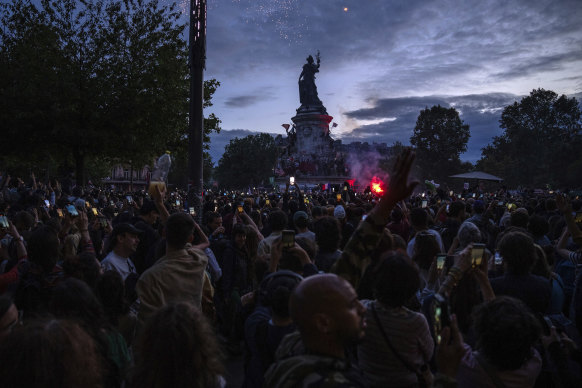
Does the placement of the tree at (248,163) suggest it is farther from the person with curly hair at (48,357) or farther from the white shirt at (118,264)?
the person with curly hair at (48,357)

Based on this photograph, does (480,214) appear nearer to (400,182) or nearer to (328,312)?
(400,182)

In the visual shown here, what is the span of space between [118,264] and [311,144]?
57065mm

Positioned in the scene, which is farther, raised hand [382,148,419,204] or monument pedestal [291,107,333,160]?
monument pedestal [291,107,333,160]

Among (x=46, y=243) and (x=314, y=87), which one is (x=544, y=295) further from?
(x=314, y=87)

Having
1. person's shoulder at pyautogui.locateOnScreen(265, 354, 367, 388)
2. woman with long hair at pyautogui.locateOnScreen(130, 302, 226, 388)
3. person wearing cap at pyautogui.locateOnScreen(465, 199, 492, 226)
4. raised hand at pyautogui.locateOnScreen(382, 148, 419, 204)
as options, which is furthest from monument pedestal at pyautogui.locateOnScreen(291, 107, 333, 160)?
person's shoulder at pyautogui.locateOnScreen(265, 354, 367, 388)

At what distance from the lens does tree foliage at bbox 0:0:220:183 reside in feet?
60.7

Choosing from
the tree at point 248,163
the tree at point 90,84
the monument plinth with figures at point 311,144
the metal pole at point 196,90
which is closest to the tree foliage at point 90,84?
the tree at point 90,84

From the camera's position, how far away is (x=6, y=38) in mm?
20531

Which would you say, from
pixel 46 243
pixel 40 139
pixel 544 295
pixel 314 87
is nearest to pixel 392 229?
pixel 544 295

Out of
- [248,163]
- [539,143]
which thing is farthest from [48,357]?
[248,163]

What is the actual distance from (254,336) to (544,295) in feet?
7.91

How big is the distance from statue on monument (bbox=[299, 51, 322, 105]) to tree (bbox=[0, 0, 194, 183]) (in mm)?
39540

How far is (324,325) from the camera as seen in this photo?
1.88 m

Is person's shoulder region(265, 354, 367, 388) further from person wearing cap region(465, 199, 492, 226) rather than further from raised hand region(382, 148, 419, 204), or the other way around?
person wearing cap region(465, 199, 492, 226)
